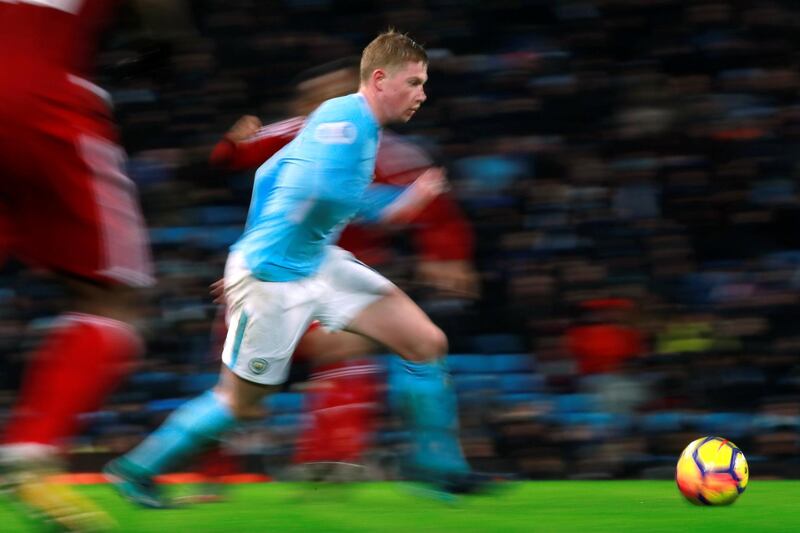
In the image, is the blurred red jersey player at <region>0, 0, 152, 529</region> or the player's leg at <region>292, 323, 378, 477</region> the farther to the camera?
the player's leg at <region>292, 323, 378, 477</region>

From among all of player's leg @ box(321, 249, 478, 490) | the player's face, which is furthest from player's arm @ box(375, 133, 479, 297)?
the player's face

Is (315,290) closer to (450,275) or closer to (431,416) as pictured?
(431,416)

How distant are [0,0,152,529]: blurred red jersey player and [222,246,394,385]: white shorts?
903mm

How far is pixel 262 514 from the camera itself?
447 centimetres

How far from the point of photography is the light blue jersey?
4.35 metres

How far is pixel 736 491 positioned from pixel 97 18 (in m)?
2.66

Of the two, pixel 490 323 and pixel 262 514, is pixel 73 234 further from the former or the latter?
pixel 490 323

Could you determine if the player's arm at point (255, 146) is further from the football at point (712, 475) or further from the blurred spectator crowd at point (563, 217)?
the blurred spectator crowd at point (563, 217)

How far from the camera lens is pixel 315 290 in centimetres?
445

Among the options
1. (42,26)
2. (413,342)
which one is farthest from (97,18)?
(413,342)

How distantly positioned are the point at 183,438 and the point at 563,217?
447 cm

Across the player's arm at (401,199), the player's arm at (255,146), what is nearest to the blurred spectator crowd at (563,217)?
the player's arm at (255,146)

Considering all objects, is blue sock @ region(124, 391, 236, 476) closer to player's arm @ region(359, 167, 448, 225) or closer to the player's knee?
the player's knee

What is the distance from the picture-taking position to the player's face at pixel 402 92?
4461 millimetres
